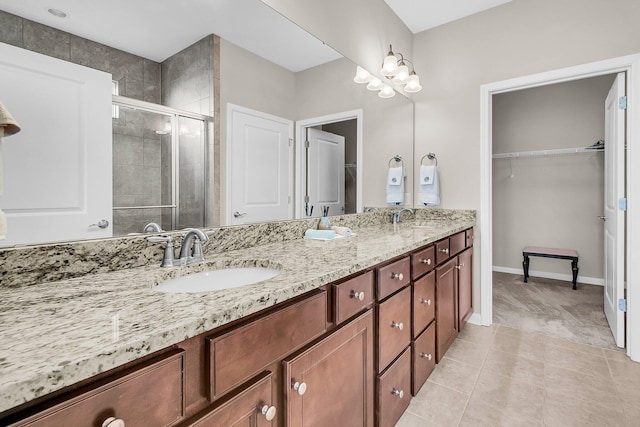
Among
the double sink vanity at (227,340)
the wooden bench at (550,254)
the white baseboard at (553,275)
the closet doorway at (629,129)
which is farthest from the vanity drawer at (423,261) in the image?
the white baseboard at (553,275)

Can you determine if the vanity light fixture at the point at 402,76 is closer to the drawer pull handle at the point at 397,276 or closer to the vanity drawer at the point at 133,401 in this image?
the drawer pull handle at the point at 397,276

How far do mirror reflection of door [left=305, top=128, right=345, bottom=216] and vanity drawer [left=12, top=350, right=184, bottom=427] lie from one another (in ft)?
4.48

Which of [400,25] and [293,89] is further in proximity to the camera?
[400,25]

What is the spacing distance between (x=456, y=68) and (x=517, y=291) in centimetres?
246

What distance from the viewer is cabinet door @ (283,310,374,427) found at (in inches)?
33.3

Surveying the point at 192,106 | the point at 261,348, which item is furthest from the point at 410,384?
the point at 192,106

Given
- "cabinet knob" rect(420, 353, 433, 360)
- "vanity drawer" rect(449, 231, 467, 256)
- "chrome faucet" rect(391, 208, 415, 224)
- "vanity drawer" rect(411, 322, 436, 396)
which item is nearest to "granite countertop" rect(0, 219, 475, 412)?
"vanity drawer" rect(411, 322, 436, 396)

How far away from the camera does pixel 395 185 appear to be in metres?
2.72

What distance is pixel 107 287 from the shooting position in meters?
0.81

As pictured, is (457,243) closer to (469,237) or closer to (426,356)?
(469,237)

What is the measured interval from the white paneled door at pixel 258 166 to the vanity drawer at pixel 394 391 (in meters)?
0.88

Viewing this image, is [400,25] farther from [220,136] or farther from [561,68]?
[220,136]

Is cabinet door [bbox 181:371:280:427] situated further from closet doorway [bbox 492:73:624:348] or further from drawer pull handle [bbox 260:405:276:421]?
closet doorway [bbox 492:73:624:348]

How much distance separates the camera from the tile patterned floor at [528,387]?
1551 mm
